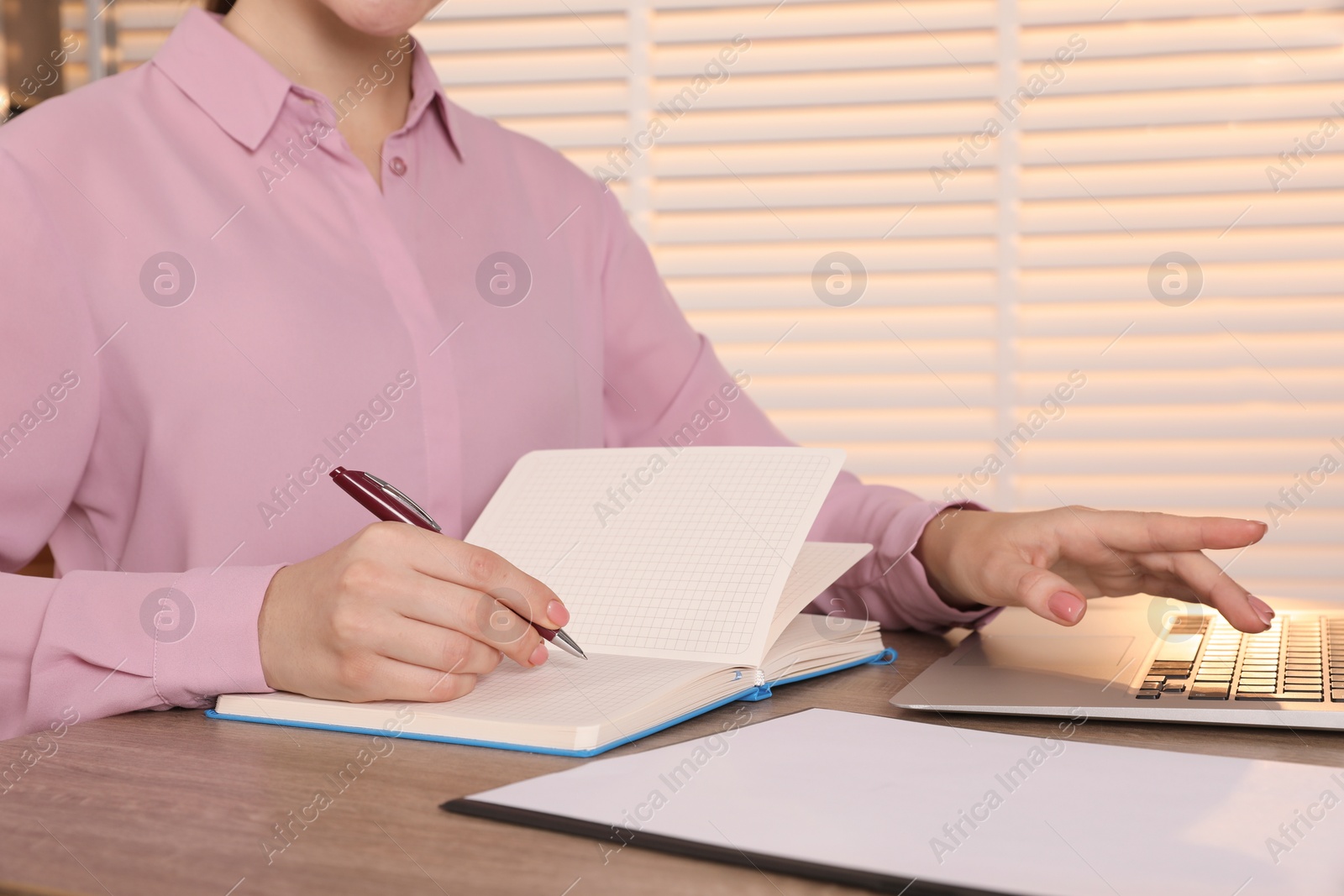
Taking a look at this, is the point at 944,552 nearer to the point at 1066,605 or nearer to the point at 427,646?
the point at 1066,605

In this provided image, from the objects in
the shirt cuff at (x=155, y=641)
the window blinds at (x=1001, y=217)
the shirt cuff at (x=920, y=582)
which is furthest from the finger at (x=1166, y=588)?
the window blinds at (x=1001, y=217)

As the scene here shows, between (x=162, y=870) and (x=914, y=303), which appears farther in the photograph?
(x=914, y=303)

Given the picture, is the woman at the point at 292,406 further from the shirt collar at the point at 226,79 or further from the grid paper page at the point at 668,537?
the grid paper page at the point at 668,537

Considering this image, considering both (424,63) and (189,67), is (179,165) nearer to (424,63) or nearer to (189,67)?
(189,67)

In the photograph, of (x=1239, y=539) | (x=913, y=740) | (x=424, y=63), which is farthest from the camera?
(x=424, y=63)

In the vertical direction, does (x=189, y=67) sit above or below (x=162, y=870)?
above

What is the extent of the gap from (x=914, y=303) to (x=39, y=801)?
1728 mm

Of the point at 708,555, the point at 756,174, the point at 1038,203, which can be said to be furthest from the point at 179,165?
the point at 1038,203

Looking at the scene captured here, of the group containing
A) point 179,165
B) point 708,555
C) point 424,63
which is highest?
point 424,63

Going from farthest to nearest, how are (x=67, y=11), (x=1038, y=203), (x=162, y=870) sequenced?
(x=67, y=11), (x=1038, y=203), (x=162, y=870)

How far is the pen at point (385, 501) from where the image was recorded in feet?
2.10

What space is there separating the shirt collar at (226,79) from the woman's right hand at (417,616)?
478mm

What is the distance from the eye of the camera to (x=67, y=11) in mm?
2135

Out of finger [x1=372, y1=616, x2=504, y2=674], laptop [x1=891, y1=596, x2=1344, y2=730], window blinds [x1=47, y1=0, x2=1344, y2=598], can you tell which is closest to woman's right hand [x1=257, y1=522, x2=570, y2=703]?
finger [x1=372, y1=616, x2=504, y2=674]
